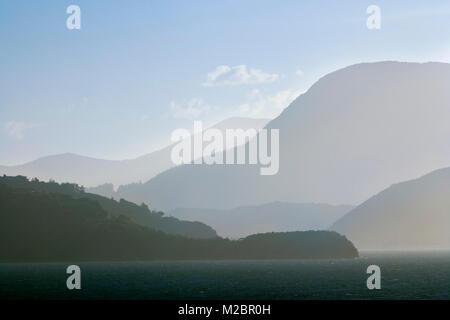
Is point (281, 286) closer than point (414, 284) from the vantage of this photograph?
Yes

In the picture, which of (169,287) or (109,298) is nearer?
(109,298)
